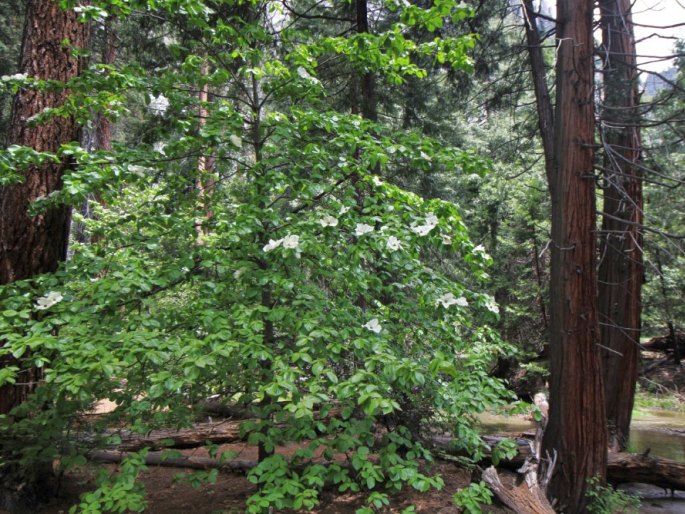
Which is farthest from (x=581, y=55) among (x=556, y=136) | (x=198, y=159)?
(x=198, y=159)

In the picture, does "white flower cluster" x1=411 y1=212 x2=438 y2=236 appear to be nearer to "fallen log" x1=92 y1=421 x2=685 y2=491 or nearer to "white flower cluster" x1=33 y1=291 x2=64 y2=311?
"white flower cluster" x1=33 y1=291 x2=64 y2=311

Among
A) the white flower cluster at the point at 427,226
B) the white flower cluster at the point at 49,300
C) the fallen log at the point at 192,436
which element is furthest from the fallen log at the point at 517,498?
the white flower cluster at the point at 49,300

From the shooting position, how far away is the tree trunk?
3.48m

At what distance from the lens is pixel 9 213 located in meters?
3.56

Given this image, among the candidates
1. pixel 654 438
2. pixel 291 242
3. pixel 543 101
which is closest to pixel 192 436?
pixel 291 242

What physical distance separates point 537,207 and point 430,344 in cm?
1084

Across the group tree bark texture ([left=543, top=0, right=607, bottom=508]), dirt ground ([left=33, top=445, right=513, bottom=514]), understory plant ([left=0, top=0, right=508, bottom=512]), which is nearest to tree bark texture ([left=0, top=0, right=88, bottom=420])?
understory plant ([left=0, top=0, right=508, bottom=512])

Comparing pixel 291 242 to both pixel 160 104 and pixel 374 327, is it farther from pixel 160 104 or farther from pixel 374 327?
pixel 160 104

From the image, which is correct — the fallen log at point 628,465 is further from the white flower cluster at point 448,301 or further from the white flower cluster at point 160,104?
the white flower cluster at point 160,104

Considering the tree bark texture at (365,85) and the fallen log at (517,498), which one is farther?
the tree bark texture at (365,85)

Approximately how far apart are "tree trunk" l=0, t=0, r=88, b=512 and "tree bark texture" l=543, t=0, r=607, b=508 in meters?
4.72

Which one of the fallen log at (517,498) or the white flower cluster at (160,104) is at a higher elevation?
the white flower cluster at (160,104)

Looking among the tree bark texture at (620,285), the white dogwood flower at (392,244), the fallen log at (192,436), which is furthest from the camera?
the tree bark texture at (620,285)

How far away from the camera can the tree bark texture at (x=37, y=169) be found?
3512 millimetres
